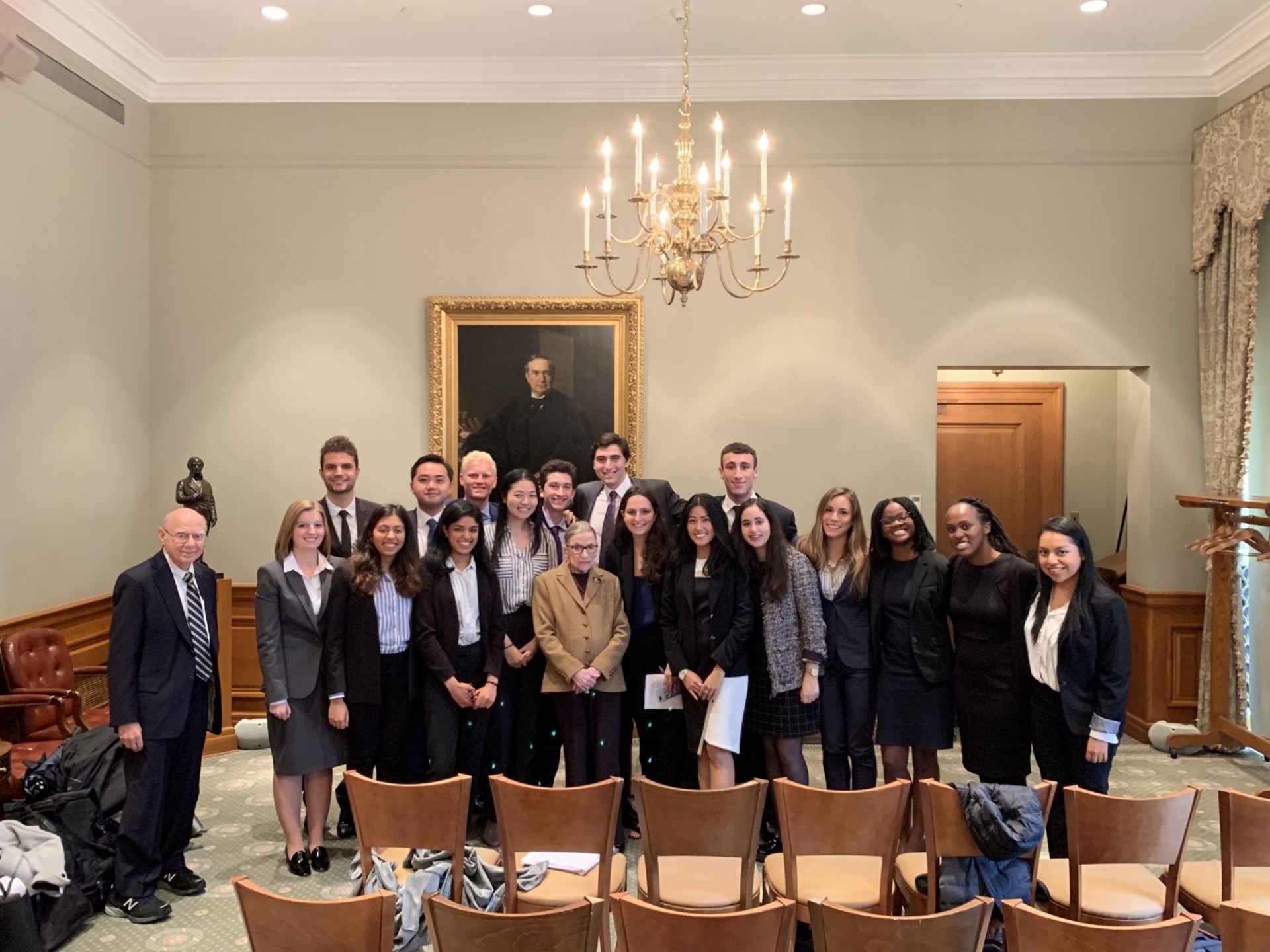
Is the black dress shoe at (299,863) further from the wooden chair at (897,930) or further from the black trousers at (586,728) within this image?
the wooden chair at (897,930)

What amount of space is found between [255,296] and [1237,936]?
19.1ft

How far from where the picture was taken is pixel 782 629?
4.02 meters

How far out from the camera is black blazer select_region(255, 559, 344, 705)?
3.95 meters

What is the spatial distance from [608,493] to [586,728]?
1.11m

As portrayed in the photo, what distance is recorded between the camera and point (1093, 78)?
19.6ft

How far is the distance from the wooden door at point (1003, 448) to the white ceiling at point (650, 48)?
2.22 metres

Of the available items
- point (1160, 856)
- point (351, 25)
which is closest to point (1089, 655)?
point (1160, 856)

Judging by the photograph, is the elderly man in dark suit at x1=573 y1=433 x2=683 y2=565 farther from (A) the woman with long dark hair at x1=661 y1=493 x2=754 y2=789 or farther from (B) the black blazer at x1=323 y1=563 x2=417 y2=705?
(B) the black blazer at x1=323 y1=563 x2=417 y2=705

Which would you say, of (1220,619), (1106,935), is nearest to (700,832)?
(1106,935)

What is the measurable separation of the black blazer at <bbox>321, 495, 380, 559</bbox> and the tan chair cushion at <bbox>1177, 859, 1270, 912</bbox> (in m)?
3.34

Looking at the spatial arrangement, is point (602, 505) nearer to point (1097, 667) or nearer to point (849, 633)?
point (849, 633)

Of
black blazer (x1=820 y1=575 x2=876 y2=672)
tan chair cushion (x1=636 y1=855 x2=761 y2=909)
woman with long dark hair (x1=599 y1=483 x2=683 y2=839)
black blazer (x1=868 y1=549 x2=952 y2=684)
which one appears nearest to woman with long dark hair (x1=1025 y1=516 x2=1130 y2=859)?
black blazer (x1=868 y1=549 x2=952 y2=684)

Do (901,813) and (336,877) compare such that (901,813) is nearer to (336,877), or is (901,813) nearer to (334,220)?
(336,877)

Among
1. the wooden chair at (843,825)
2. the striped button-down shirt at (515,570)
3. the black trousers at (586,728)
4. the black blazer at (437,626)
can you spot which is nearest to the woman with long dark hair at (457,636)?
the black blazer at (437,626)
